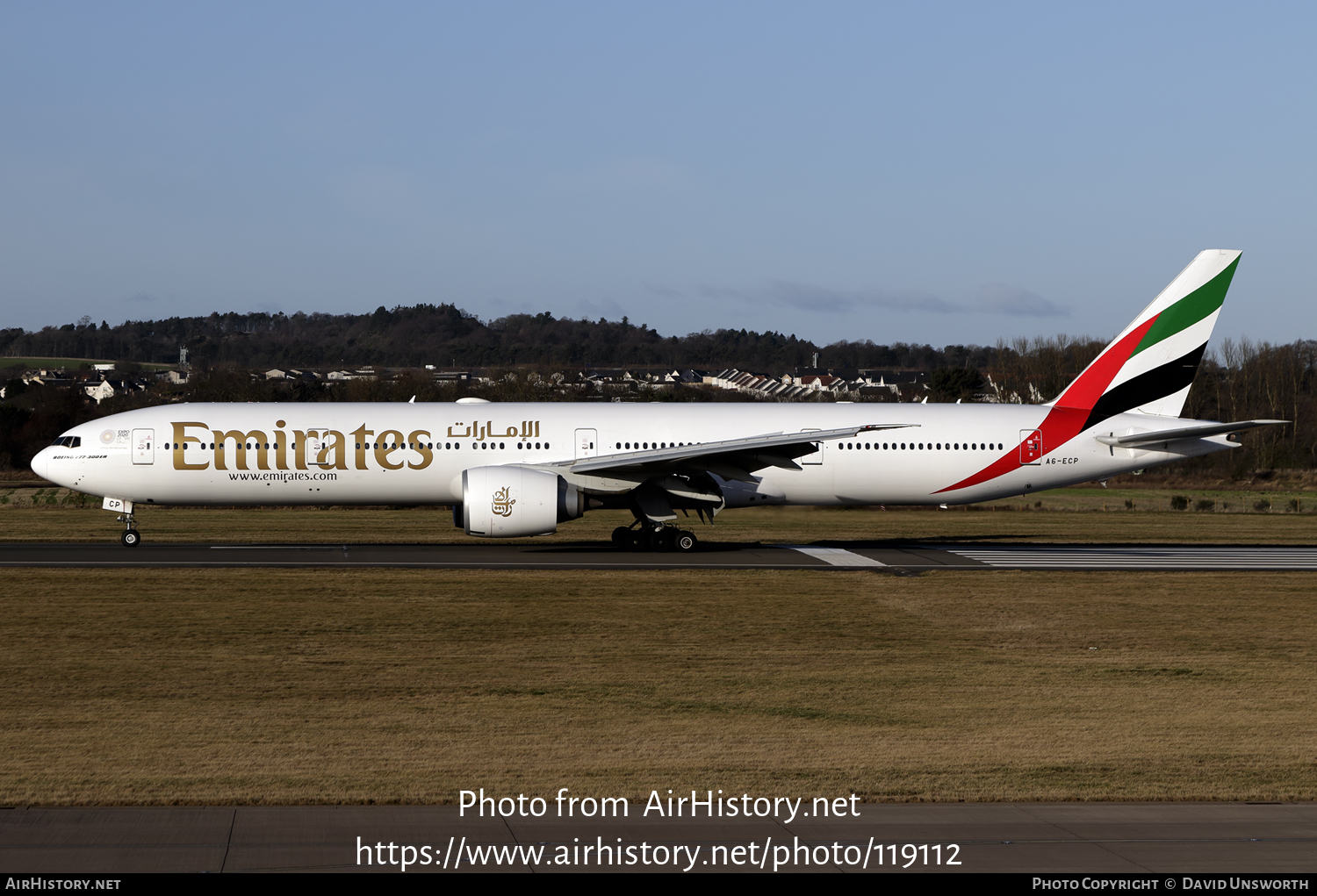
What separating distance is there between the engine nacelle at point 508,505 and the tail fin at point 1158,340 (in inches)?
566

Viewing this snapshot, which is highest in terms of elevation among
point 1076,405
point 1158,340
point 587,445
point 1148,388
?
point 1158,340

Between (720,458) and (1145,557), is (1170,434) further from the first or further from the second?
(720,458)

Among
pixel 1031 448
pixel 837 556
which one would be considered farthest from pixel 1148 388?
pixel 837 556

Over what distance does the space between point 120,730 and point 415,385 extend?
204 feet

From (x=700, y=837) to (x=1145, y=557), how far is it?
25000 mm

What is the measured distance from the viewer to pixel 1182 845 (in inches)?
321

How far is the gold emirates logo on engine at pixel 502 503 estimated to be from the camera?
2809cm

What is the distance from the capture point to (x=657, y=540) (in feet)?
101

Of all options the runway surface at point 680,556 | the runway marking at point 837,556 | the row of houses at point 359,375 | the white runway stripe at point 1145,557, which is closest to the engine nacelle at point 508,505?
the runway surface at point 680,556

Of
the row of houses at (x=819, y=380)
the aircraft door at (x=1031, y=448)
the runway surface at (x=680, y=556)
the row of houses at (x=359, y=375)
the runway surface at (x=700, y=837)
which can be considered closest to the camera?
the runway surface at (x=700, y=837)

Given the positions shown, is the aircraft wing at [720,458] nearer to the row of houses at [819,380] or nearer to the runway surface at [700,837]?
the runway surface at [700,837]

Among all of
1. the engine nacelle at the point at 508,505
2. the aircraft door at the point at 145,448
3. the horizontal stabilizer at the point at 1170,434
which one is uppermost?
the horizontal stabilizer at the point at 1170,434

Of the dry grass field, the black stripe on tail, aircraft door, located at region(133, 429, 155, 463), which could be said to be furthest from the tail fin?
aircraft door, located at region(133, 429, 155, 463)

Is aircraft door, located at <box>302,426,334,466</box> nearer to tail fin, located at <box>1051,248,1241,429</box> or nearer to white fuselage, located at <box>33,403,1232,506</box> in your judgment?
white fuselage, located at <box>33,403,1232,506</box>
